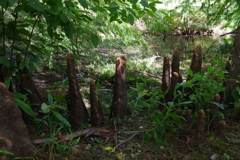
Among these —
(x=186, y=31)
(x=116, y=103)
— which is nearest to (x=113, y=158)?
(x=116, y=103)

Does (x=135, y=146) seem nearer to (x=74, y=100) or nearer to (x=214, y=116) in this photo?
(x=74, y=100)

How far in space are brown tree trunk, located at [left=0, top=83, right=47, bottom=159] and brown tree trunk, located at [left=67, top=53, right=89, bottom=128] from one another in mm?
648

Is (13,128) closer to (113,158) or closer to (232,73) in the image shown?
(113,158)

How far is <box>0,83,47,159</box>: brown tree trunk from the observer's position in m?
1.46

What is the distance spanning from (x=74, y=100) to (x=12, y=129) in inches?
28.9

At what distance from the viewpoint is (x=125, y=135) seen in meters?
2.21

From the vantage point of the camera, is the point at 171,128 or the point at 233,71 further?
the point at 233,71

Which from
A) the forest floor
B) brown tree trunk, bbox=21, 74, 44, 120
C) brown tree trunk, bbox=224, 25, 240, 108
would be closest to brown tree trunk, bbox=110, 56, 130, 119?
the forest floor

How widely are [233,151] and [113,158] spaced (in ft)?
3.55

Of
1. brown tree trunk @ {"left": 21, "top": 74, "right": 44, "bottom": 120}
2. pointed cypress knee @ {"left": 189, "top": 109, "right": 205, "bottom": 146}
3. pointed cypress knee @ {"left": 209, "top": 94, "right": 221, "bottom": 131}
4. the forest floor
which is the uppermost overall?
brown tree trunk @ {"left": 21, "top": 74, "right": 44, "bottom": 120}

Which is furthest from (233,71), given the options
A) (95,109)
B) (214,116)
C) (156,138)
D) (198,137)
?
(95,109)

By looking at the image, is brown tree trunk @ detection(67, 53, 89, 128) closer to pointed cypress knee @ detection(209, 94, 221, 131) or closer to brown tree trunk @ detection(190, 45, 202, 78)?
pointed cypress knee @ detection(209, 94, 221, 131)

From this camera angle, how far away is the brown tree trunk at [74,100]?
83.4 inches

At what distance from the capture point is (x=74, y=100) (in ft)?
7.15
